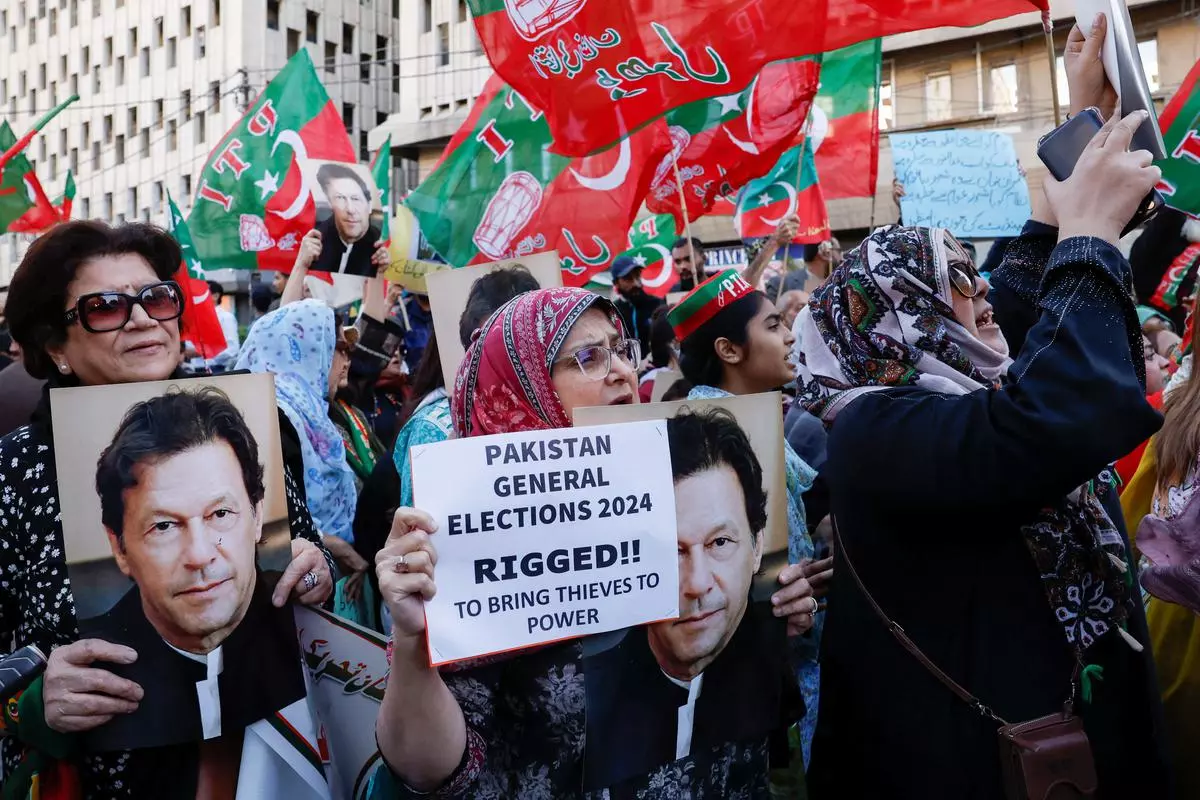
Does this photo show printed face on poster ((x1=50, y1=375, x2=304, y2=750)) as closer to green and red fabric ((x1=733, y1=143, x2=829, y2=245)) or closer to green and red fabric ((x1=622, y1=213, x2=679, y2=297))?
green and red fabric ((x1=733, y1=143, x2=829, y2=245))

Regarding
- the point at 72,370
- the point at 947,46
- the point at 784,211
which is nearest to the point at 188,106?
the point at 947,46

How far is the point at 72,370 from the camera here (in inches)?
91.5

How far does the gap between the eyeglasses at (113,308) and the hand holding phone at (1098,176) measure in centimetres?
185

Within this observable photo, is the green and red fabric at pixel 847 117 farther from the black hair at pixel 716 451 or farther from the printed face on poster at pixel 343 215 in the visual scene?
the black hair at pixel 716 451

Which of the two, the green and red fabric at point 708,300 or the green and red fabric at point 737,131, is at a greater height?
the green and red fabric at point 737,131

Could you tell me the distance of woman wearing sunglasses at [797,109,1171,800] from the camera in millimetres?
1689

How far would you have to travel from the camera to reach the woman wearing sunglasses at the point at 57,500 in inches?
75.8

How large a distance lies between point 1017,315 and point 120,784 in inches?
87.1

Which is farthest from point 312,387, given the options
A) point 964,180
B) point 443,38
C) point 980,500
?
point 443,38

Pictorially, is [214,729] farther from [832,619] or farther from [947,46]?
[947,46]

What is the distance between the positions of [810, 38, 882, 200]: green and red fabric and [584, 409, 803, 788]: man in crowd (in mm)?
5386

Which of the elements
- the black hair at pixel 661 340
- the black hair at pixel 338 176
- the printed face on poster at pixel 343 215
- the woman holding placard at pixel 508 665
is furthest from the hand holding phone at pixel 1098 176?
the black hair at pixel 338 176

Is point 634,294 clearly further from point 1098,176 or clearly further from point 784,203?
point 1098,176

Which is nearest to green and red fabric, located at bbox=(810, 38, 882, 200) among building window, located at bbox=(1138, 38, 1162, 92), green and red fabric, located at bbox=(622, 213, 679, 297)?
green and red fabric, located at bbox=(622, 213, 679, 297)
